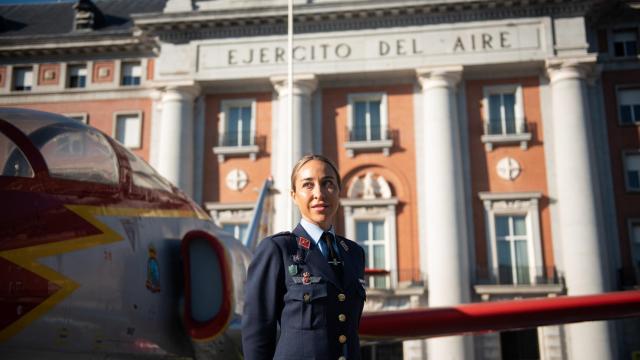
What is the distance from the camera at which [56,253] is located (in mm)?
4379

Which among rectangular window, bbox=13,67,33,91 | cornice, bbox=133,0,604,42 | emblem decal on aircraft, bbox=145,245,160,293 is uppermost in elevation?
cornice, bbox=133,0,604,42

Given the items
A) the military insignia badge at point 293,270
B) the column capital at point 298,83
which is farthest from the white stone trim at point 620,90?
the military insignia badge at point 293,270

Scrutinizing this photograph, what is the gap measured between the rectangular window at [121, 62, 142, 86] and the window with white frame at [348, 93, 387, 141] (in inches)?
429

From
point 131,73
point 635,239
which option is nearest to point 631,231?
point 635,239

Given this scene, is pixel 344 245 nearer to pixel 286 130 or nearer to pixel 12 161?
pixel 12 161

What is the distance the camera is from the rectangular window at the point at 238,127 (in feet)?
91.6

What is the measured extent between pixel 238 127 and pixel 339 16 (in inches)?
270

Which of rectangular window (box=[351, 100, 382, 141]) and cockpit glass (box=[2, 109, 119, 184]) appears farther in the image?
rectangular window (box=[351, 100, 382, 141])

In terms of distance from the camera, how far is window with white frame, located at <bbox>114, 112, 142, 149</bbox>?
29.4 metres

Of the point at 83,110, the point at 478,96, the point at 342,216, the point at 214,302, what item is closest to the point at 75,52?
the point at 83,110

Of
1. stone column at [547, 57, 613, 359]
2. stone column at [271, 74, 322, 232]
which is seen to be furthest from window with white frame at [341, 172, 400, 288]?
stone column at [547, 57, 613, 359]

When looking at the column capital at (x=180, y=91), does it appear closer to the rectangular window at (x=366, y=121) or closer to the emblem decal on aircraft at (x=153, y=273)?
the rectangular window at (x=366, y=121)

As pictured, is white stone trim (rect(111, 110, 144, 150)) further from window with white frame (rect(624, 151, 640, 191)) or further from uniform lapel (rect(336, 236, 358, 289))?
uniform lapel (rect(336, 236, 358, 289))

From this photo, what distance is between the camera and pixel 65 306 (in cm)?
446
